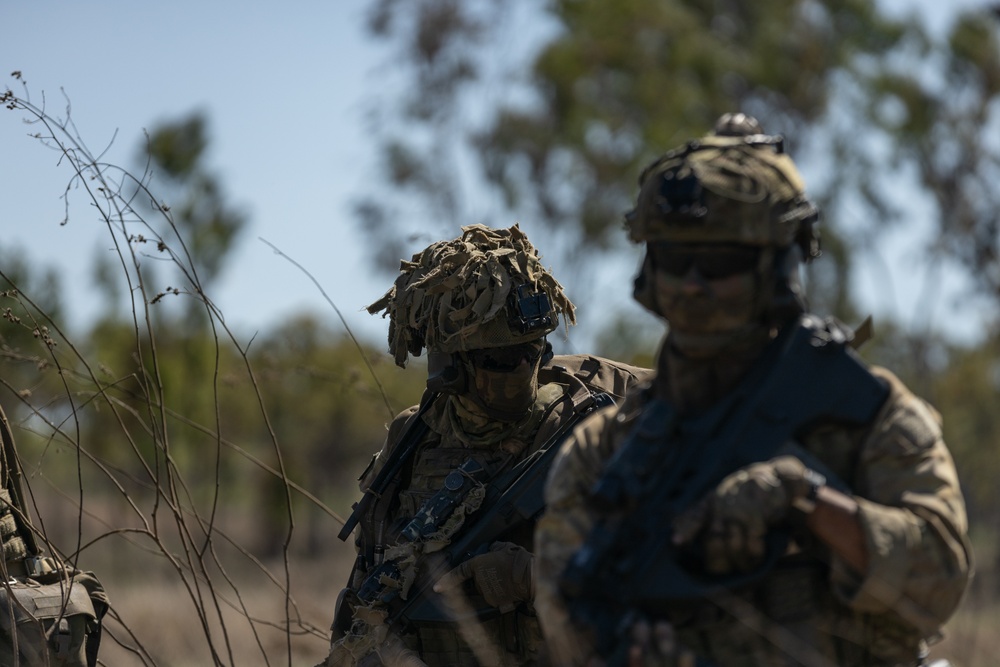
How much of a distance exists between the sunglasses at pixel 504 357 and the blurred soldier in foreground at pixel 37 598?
→ 1290mm

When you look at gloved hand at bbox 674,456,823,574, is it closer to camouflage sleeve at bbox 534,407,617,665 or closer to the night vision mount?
camouflage sleeve at bbox 534,407,617,665

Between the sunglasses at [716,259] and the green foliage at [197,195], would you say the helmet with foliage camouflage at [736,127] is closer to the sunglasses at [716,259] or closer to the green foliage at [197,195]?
the sunglasses at [716,259]

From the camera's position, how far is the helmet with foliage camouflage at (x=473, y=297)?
426 centimetres

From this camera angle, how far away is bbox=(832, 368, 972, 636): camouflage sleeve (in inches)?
95.9

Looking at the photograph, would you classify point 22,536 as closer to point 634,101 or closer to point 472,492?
point 472,492

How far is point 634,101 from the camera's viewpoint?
2316 centimetres

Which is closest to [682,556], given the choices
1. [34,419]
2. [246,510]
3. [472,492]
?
[472,492]

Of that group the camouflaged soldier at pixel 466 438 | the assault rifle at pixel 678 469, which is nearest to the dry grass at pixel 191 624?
the camouflaged soldier at pixel 466 438

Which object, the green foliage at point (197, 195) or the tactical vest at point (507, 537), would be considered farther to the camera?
the green foliage at point (197, 195)

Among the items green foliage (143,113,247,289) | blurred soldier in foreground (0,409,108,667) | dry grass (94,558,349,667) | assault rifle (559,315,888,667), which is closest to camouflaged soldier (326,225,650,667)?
blurred soldier in foreground (0,409,108,667)

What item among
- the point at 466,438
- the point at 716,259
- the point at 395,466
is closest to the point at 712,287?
the point at 716,259

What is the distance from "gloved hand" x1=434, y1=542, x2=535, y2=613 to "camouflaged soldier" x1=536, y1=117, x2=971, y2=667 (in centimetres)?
131

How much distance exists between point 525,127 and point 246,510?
65.5ft

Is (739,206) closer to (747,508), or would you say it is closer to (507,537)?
(747,508)
